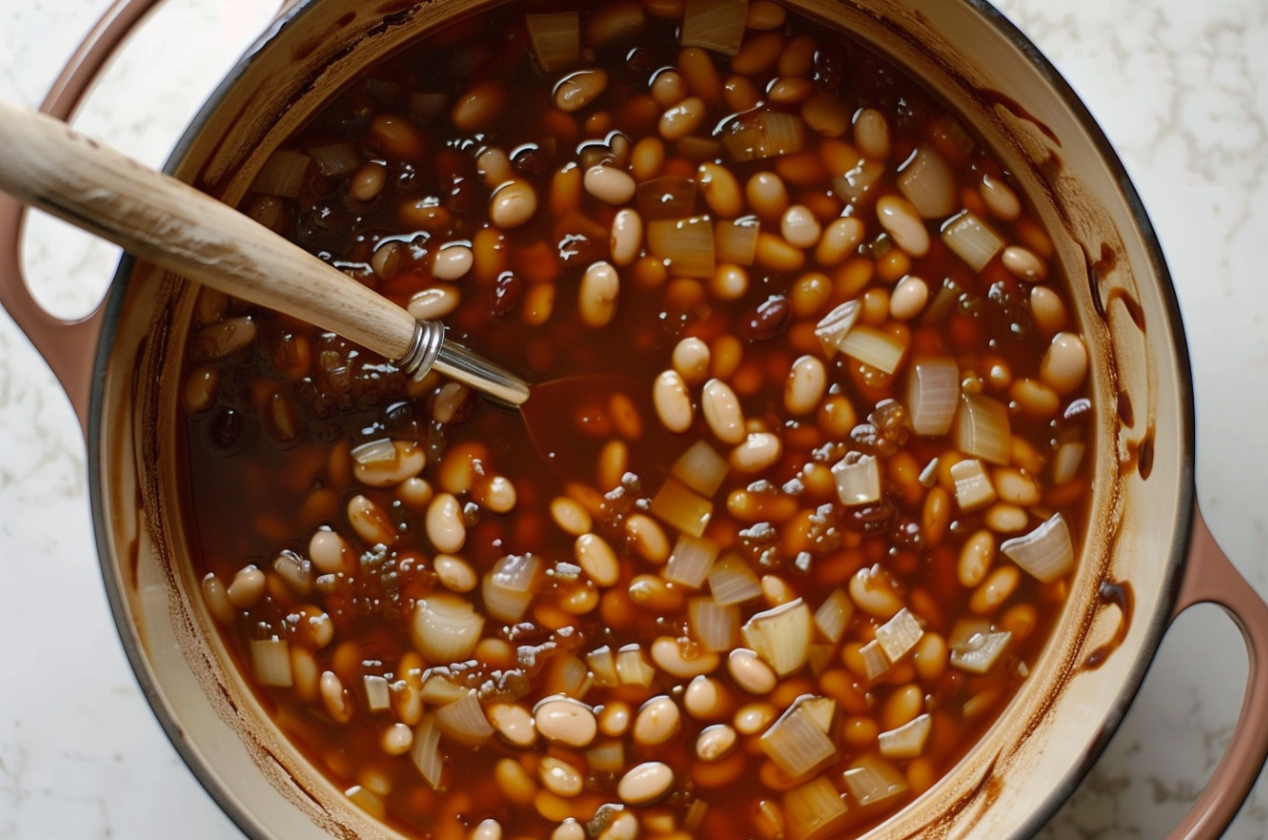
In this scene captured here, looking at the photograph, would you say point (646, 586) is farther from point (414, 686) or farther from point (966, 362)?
point (966, 362)

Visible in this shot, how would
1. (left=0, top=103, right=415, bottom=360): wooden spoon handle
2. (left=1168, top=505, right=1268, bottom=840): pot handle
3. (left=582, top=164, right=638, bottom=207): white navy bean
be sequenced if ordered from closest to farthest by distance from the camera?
(left=0, top=103, right=415, bottom=360): wooden spoon handle, (left=1168, top=505, right=1268, bottom=840): pot handle, (left=582, top=164, right=638, bottom=207): white navy bean

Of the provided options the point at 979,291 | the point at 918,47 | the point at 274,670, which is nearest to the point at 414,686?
the point at 274,670

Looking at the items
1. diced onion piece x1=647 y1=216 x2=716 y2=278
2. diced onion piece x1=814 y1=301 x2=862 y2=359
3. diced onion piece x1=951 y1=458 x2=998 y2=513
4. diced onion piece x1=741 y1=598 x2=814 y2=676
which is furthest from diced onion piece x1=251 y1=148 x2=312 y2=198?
diced onion piece x1=951 y1=458 x2=998 y2=513

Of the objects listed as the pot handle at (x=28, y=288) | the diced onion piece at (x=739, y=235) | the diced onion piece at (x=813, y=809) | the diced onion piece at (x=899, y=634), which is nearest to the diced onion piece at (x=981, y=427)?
the diced onion piece at (x=899, y=634)

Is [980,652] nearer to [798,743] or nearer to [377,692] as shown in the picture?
[798,743]

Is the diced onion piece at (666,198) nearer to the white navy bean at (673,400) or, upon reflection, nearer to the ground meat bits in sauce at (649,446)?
the ground meat bits in sauce at (649,446)

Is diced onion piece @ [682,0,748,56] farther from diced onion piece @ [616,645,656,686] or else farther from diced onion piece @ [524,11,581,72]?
diced onion piece @ [616,645,656,686]
